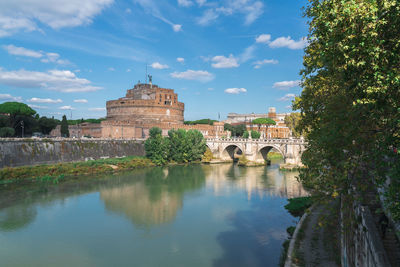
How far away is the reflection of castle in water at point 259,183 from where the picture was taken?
67.5 feet

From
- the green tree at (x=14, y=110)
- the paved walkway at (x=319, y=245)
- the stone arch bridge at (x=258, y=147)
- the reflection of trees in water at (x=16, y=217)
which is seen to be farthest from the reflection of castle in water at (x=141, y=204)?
the green tree at (x=14, y=110)

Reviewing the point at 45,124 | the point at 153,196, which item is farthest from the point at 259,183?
the point at 45,124

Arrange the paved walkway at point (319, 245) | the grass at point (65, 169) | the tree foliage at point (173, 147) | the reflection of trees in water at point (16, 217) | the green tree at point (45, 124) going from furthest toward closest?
the green tree at point (45, 124)
the tree foliage at point (173, 147)
the grass at point (65, 169)
the reflection of trees in water at point (16, 217)
the paved walkway at point (319, 245)

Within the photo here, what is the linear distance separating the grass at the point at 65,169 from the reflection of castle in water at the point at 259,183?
28.4ft

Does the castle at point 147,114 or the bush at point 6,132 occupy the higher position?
the castle at point 147,114

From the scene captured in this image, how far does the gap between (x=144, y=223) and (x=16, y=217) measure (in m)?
6.46

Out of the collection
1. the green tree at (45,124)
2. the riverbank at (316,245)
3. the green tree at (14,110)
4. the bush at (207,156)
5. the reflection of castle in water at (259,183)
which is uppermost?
the green tree at (14,110)

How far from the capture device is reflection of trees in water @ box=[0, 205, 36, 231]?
13657 millimetres

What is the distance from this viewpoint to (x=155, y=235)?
41.7ft

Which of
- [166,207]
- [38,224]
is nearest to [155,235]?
[166,207]

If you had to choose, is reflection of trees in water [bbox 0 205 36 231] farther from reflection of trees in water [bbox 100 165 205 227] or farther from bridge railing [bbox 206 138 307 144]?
bridge railing [bbox 206 138 307 144]

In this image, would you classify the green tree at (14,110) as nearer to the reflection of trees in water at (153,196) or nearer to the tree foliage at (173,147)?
the tree foliage at (173,147)

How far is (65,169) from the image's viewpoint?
86.6ft

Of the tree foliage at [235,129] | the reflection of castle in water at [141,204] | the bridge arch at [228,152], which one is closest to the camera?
the reflection of castle in water at [141,204]
